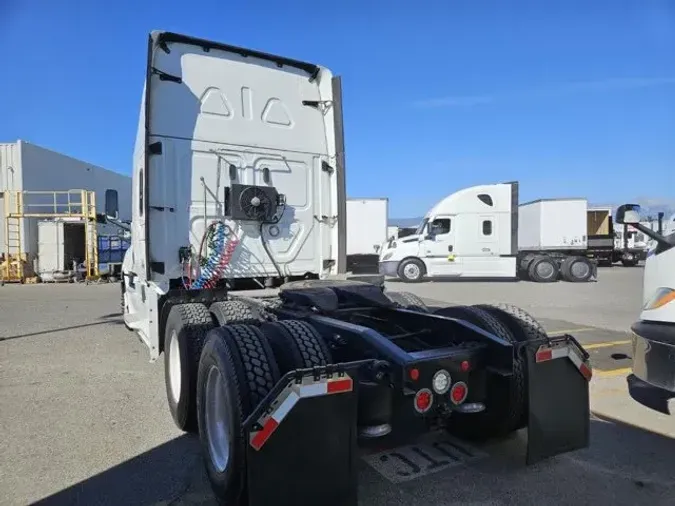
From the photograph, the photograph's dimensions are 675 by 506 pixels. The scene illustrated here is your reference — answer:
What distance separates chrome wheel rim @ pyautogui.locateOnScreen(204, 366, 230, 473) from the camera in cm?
311

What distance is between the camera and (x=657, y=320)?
160 inches

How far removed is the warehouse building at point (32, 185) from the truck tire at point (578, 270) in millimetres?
20368

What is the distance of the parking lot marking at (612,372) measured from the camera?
578cm

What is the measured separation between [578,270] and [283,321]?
20.5 m

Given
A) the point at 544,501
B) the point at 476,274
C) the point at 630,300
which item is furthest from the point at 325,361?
the point at 476,274

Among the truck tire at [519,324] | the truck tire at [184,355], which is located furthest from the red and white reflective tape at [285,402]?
the truck tire at [519,324]

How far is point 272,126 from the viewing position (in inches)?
232

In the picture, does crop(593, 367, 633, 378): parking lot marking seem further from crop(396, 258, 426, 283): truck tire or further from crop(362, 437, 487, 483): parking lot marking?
crop(396, 258, 426, 283): truck tire

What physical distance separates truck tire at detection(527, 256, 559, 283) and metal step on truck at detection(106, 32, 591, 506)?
56.6 feet

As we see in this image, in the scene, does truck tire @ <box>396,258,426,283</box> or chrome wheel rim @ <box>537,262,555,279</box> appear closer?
truck tire @ <box>396,258,426,283</box>

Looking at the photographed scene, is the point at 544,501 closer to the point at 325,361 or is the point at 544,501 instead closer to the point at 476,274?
the point at 325,361

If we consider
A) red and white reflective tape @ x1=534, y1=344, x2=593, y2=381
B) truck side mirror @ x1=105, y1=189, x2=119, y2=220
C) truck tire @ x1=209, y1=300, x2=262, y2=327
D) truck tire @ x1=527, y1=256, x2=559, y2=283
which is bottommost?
truck tire @ x1=527, y1=256, x2=559, y2=283

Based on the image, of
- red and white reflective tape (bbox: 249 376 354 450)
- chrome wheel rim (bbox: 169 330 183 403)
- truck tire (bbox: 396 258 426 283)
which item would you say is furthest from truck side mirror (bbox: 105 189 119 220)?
truck tire (bbox: 396 258 426 283)

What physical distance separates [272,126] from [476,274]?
15.8 meters
